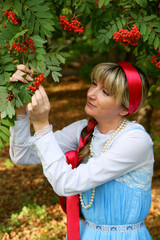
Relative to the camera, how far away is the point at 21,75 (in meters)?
1.66

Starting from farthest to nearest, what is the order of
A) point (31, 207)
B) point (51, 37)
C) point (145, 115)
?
1. point (145, 115)
2. point (31, 207)
3. point (51, 37)

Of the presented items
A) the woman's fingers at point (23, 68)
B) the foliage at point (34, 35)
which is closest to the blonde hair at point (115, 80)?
the foliage at point (34, 35)

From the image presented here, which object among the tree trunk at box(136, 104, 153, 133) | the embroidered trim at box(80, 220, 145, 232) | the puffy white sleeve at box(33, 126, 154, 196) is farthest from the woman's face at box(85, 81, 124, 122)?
the tree trunk at box(136, 104, 153, 133)

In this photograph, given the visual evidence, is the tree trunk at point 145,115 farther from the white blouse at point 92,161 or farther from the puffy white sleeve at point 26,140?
the white blouse at point 92,161

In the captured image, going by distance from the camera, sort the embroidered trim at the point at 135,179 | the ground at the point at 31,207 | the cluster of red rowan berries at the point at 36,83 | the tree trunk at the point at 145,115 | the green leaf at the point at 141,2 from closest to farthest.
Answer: the cluster of red rowan berries at the point at 36,83
the embroidered trim at the point at 135,179
the green leaf at the point at 141,2
the ground at the point at 31,207
the tree trunk at the point at 145,115

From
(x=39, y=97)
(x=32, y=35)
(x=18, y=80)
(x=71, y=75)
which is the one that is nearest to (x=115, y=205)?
(x=39, y=97)

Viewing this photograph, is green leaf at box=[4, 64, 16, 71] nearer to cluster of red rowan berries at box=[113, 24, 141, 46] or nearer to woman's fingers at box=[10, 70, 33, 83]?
woman's fingers at box=[10, 70, 33, 83]

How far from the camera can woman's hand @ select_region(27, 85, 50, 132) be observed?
1.64m

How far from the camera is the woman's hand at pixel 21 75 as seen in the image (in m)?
1.65

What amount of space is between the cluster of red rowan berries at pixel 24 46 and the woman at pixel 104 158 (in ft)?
0.35

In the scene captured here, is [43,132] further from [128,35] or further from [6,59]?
[128,35]

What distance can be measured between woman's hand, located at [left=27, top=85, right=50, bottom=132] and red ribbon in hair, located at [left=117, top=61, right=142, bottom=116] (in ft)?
1.85

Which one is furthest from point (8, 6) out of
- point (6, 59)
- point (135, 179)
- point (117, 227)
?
point (117, 227)

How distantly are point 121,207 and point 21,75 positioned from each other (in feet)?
3.34
